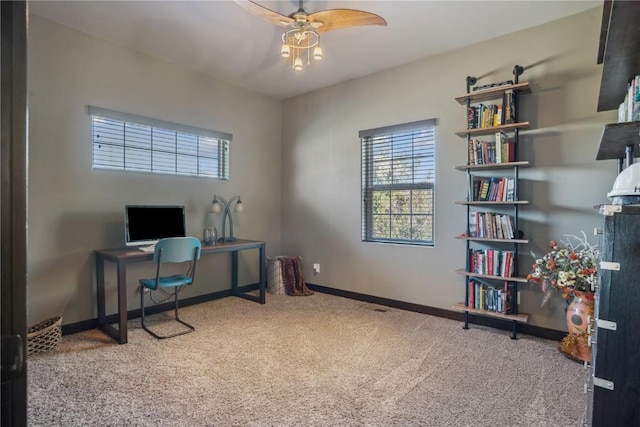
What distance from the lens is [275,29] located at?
3.15m

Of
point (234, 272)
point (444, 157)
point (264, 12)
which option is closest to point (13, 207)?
point (264, 12)

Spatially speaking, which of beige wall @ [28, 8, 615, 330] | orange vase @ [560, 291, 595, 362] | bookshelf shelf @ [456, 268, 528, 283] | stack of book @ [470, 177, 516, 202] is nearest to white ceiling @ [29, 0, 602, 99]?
beige wall @ [28, 8, 615, 330]

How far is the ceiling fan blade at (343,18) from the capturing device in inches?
93.2

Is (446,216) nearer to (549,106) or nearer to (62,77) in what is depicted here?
(549,106)

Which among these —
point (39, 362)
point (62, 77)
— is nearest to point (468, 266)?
point (39, 362)

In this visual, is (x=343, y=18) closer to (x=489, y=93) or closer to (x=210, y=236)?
(x=489, y=93)

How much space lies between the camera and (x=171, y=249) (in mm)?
3105

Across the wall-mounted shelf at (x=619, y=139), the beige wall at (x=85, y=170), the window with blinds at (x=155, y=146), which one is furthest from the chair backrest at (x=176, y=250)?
the wall-mounted shelf at (x=619, y=139)

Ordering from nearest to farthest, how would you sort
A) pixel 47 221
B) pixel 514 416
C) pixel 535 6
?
pixel 514 416
pixel 535 6
pixel 47 221

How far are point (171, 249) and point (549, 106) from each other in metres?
3.53

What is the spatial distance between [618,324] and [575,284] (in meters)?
1.57

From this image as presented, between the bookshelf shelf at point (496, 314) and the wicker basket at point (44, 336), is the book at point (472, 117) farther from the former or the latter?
the wicker basket at point (44, 336)

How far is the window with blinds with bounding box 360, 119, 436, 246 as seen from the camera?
12.4ft

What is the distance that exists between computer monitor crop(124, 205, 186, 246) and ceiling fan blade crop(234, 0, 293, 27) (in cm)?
207
